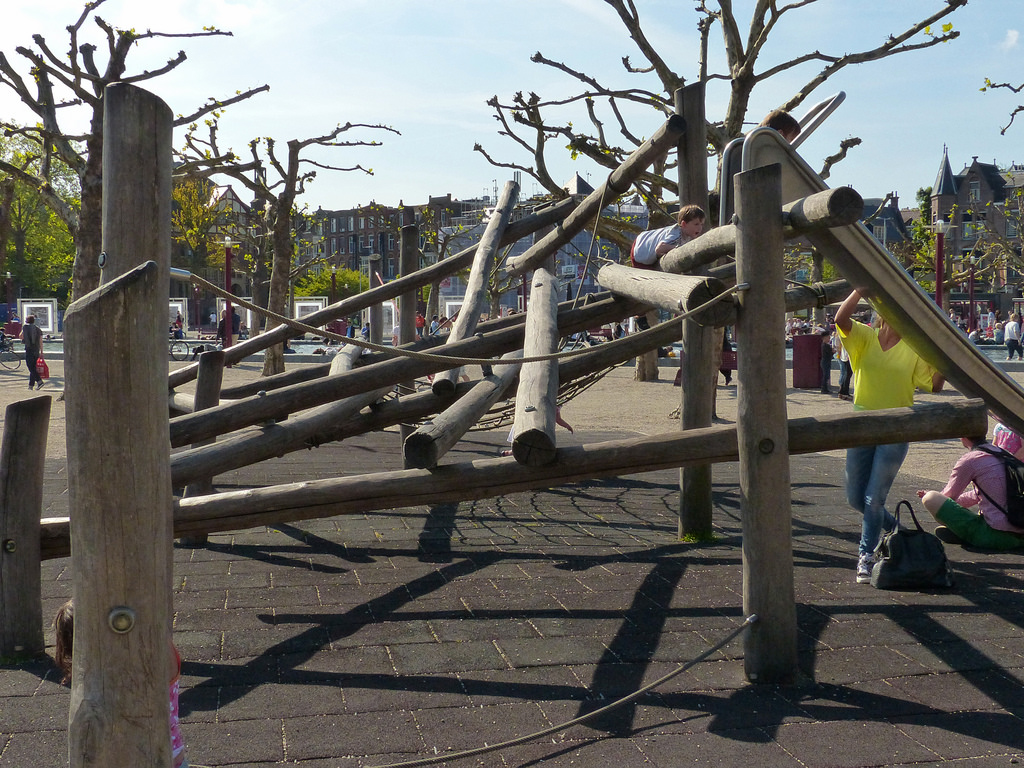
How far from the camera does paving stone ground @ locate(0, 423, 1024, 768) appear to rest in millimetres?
3158

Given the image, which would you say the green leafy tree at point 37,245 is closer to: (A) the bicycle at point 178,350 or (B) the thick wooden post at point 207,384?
(A) the bicycle at point 178,350

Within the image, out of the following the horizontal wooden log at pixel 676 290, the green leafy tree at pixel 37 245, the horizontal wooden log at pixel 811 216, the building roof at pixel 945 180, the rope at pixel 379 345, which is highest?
the building roof at pixel 945 180

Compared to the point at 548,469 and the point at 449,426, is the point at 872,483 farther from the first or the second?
the point at 449,426

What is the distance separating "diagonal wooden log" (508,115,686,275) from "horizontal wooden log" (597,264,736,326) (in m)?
0.95

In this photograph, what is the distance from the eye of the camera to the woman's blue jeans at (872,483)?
17.1 feet

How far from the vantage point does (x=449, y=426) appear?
14.0 feet

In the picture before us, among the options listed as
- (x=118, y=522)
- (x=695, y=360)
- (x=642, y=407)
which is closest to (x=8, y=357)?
(x=642, y=407)

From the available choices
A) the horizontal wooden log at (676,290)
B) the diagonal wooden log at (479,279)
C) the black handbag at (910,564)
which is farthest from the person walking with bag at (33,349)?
the black handbag at (910,564)

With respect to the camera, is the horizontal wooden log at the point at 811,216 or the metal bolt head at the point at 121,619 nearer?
the metal bolt head at the point at 121,619

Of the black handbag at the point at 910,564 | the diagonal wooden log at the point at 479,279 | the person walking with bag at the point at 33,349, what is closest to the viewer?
the black handbag at the point at 910,564

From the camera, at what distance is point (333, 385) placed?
562cm

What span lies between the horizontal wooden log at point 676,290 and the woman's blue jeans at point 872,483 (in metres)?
1.53

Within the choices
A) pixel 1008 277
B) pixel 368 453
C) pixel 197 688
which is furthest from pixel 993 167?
pixel 197 688

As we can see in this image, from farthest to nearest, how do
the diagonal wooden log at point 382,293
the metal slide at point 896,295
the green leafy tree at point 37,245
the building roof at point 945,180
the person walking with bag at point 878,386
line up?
the building roof at point 945,180 < the green leafy tree at point 37,245 < the diagonal wooden log at point 382,293 < the person walking with bag at point 878,386 < the metal slide at point 896,295
